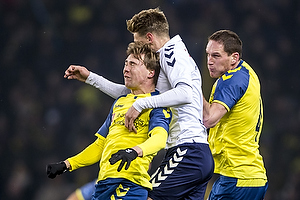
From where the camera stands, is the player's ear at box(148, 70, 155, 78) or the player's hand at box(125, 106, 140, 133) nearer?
the player's hand at box(125, 106, 140, 133)

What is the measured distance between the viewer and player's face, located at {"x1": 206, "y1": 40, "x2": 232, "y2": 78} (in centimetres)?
366

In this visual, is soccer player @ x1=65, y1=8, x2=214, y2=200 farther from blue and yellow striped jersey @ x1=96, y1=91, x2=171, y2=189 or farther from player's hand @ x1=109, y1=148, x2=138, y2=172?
player's hand @ x1=109, y1=148, x2=138, y2=172

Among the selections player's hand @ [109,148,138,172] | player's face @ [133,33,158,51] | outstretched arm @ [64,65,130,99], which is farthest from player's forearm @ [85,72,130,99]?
player's hand @ [109,148,138,172]

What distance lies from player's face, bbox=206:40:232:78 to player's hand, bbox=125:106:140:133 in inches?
50.4

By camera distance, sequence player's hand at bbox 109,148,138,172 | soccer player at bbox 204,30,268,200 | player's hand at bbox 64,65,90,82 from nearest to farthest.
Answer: player's hand at bbox 109,148,138,172 → player's hand at bbox 64,65,90,82 → soccer player at bbox 204,30,268,200

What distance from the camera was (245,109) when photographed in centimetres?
353

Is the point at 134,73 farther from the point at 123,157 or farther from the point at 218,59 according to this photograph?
the point at 218,59

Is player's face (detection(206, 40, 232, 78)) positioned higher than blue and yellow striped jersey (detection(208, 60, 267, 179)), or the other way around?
player's face (detection(206, 40, 232, 78))

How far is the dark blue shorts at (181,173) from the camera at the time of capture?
113 inches

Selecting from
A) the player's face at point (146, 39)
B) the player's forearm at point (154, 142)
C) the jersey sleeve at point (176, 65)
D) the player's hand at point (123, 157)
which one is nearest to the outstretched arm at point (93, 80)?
the player's face at point (146, 39)

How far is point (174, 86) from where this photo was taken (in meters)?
2.82

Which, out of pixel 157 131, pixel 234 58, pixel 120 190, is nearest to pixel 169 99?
pixel 157 131

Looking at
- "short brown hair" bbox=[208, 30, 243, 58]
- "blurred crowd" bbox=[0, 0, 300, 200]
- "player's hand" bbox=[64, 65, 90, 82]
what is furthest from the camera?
"blurred crowd" bbox=[0, 0, 300, 200]

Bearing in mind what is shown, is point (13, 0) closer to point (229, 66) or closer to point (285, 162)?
point (229, 66)
